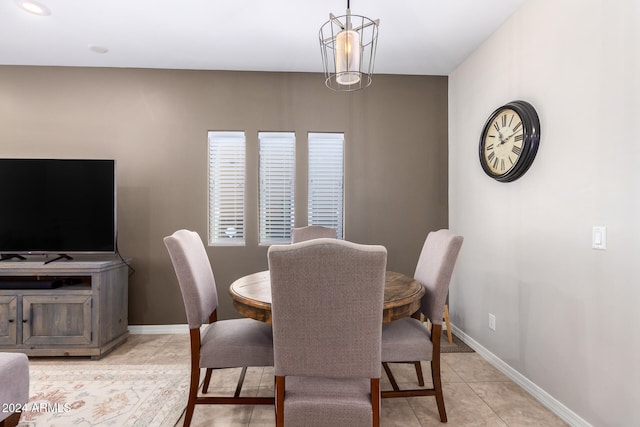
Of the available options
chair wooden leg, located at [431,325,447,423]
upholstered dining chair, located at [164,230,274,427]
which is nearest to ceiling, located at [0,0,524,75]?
upholstered dining chair, located at [164,230,274,427]

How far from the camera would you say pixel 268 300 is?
5.29ft

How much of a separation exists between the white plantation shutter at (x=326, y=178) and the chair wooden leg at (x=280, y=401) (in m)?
2.17

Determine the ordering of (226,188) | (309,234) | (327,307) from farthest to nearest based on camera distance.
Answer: (226,188) → (309,234) → (327,307)

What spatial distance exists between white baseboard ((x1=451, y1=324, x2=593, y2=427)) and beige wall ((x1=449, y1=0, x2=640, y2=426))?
3 centimetres

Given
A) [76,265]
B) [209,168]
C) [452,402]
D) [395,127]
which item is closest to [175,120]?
[209,168]

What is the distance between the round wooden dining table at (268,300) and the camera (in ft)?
5.19

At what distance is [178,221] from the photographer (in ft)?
10.8

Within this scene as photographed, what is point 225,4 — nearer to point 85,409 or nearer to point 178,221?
point 178,221

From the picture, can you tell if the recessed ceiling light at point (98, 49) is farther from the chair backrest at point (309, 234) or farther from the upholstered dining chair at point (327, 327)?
the upholstered dining chair at point (327, 327)

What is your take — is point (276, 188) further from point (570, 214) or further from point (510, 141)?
point (570, 214)

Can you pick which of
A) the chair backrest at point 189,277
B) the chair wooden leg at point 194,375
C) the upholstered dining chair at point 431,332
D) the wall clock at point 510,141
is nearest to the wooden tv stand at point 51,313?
the chair backrest at point 189,277

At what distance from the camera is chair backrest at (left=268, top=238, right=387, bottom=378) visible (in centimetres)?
120

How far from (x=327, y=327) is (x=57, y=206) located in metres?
2.93

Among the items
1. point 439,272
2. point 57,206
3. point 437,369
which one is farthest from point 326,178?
point 57,206
